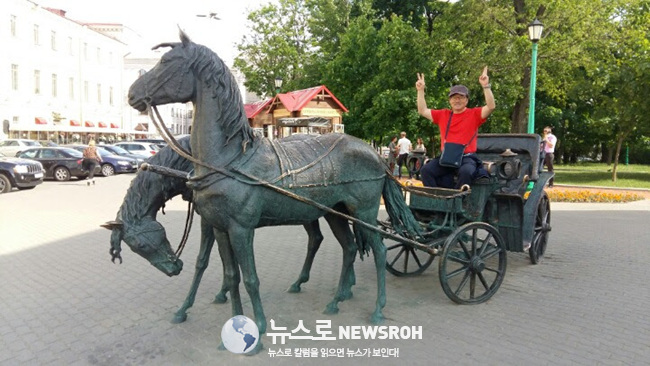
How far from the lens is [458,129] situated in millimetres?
5289

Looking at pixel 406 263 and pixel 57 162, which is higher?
pixel 57 162

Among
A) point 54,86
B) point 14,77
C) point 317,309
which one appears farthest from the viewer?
point 54,86

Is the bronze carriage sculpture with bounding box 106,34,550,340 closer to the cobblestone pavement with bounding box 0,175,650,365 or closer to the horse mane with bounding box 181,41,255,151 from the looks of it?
the horse mane with bounding box 181,41,255,151

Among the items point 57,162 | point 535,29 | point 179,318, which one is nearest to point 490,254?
point 179,318

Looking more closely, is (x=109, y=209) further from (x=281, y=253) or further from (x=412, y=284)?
(x=412, y=284)

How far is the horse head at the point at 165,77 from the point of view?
361 cm

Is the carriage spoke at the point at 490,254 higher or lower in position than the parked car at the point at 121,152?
lower

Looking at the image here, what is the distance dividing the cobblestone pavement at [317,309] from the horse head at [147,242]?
25.8 inches

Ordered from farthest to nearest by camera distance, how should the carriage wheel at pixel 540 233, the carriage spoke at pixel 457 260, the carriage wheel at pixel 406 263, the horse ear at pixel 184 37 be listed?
the carriage wheel at pixel 540 233
the carriage wheel at pixel 406 263
the carriage spoke at pixel 457 260
the horse ear at pixel 184 37

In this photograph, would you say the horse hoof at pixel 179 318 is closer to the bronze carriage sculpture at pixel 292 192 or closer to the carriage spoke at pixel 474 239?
the bronze carriage sculpture at pixel 292 192

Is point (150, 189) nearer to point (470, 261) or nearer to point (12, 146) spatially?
point (470, 261)

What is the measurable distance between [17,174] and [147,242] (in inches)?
576

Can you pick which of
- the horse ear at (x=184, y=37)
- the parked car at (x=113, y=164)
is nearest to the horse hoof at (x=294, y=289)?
the horse ear at (x=184, y=37)

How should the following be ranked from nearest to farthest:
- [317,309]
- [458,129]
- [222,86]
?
[222,86] → [317,309] → [458,129]
